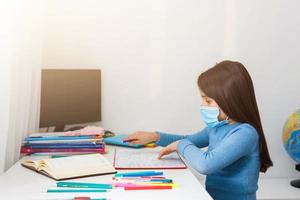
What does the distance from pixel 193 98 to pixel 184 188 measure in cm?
125

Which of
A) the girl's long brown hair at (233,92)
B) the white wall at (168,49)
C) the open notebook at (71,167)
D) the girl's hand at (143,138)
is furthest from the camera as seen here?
the white wall at (168,49)

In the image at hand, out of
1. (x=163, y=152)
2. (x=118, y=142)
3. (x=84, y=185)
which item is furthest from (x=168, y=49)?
(x=84, y=185)

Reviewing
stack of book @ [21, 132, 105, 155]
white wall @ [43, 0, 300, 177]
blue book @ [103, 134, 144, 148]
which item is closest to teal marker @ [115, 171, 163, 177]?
stack of book @ [21, 132, 105, 155]

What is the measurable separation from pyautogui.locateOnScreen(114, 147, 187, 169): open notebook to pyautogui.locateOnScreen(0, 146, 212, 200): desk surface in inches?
2.9

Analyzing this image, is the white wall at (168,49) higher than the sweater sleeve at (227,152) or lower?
higher

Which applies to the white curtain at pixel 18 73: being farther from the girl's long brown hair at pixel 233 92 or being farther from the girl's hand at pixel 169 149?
the girl's long brown hair at pixel 233 92

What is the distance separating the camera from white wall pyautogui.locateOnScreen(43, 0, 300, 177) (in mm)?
2268

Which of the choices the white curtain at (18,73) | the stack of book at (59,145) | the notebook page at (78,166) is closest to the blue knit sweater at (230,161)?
the notebook page at (78,166)

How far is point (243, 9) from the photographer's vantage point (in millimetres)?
2357

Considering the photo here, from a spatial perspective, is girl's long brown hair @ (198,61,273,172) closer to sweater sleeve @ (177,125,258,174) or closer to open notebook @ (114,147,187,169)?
sweater sleeve @ (177,125,258,174)

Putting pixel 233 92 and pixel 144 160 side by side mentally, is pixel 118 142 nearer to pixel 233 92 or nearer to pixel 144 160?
pixel 144 160

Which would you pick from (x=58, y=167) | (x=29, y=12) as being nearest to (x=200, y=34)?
(x=29, y=12)

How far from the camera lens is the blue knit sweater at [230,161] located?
4.15 ft

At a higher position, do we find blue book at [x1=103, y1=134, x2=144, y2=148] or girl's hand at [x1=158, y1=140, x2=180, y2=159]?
blue book at [x1=103, y1=134, x2=144, y2=148]
